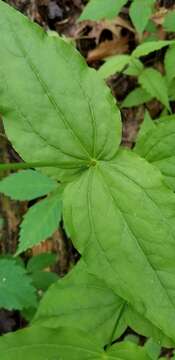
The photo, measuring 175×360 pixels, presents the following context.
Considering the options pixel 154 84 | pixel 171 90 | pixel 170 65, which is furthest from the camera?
pixel 171 90

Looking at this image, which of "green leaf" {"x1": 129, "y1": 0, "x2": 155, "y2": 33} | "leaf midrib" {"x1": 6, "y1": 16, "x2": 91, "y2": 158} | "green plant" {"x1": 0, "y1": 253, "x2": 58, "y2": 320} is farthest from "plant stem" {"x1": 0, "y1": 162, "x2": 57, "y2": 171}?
"green leaf" {"x1": 129, "y1": 0, "x2": 155, "y2": 33}

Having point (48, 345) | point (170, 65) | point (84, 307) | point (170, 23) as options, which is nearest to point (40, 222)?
point (84, 307)

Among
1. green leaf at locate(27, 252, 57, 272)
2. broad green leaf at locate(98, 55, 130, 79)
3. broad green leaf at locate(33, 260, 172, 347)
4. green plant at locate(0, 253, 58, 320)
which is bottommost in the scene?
green leaf at locate(27, 252, 57, 272)

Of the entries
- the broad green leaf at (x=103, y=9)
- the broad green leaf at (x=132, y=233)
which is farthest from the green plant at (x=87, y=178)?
the broad green leaf at (x=103, y=9)

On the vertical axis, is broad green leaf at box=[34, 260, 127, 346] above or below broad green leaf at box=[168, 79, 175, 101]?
below

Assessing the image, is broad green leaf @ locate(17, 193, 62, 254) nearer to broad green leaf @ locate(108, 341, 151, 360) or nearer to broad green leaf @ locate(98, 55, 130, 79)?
broad green leaf @ locate(108, 341, 151, 360)

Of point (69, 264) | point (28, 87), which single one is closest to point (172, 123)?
point (28, 87)

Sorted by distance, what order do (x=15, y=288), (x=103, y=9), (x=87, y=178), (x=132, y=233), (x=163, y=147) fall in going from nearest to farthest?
1. (x=132, y=233)
2. (x=87, y=178)
3. (x=163, y=147)
4. (x=15, y=288)
5. (x=103, y=9)

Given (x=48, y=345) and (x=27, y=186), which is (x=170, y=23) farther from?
(x=48, y=345)
